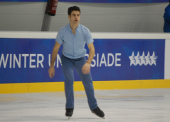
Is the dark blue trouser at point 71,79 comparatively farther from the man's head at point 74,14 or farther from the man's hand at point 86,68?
the man's head at point 74,14

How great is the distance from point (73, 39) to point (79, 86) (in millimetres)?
2935

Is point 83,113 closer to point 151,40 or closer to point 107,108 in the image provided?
point 107,108

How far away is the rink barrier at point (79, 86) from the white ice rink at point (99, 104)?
0.22m

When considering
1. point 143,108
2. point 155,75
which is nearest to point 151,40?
point 155,75

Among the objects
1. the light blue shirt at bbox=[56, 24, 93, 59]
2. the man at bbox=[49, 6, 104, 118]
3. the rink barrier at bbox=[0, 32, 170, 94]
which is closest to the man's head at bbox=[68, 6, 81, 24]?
the man at bbox=[49, 6, 104, 118]

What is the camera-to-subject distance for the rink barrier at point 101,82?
6.81m

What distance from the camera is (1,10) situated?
990cm

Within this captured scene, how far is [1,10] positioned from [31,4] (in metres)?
0.91

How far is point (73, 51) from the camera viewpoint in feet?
14.6

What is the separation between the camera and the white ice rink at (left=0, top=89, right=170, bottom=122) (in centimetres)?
460

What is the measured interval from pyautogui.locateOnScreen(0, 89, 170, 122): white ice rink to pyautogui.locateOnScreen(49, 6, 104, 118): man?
365mm

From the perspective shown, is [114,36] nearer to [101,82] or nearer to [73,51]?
[101,82]

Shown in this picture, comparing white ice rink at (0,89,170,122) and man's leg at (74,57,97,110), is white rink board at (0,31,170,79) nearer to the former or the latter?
white ice rink at (0,89,170,122)

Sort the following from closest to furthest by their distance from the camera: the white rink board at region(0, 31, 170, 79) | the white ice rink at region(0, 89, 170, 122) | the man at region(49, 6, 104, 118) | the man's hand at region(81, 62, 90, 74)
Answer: the man's hand at region(81, 62, 90, 74), the man at region(49, 6, 104, 118), the white ice rink at region(0, 89, 170, 122), the white rink board at region(0, 31, 170, 79)
